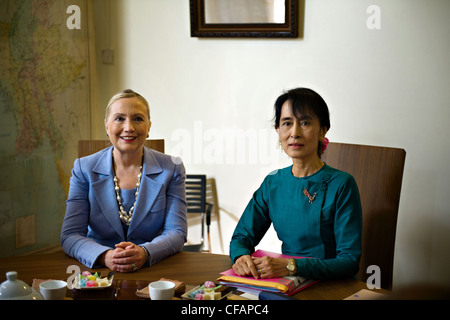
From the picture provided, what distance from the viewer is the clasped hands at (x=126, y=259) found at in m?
1.57

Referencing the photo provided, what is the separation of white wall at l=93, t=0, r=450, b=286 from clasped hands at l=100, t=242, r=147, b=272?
194 cm

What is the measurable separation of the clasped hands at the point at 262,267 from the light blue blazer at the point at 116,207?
1.27 feet

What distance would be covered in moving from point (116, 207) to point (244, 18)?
1.98 meters

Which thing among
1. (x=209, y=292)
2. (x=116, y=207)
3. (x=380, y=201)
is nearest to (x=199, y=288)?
(x=209, y=292)

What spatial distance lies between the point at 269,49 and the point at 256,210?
1.87 metres

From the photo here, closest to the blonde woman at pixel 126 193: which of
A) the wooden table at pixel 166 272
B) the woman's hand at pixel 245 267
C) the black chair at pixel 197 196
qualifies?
the wooden table at pixel 166 272

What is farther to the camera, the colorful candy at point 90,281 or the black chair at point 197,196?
the black chair at point 197,196

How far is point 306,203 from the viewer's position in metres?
1.63

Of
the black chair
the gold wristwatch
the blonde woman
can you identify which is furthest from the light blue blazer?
the black chair

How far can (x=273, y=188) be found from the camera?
1.73m

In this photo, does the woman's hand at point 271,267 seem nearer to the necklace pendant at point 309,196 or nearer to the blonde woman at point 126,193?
the necklace pendant at point 309,196

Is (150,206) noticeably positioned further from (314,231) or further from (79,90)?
(79,90)

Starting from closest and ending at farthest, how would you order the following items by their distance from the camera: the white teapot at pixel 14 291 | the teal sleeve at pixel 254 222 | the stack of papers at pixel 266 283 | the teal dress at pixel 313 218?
1. the white teapot at pixel 14 291
2. the stack of papers at pixel 266 283
3. the teal dress at pixel 313 218
4. the teal sleeve at pixel 254 222
